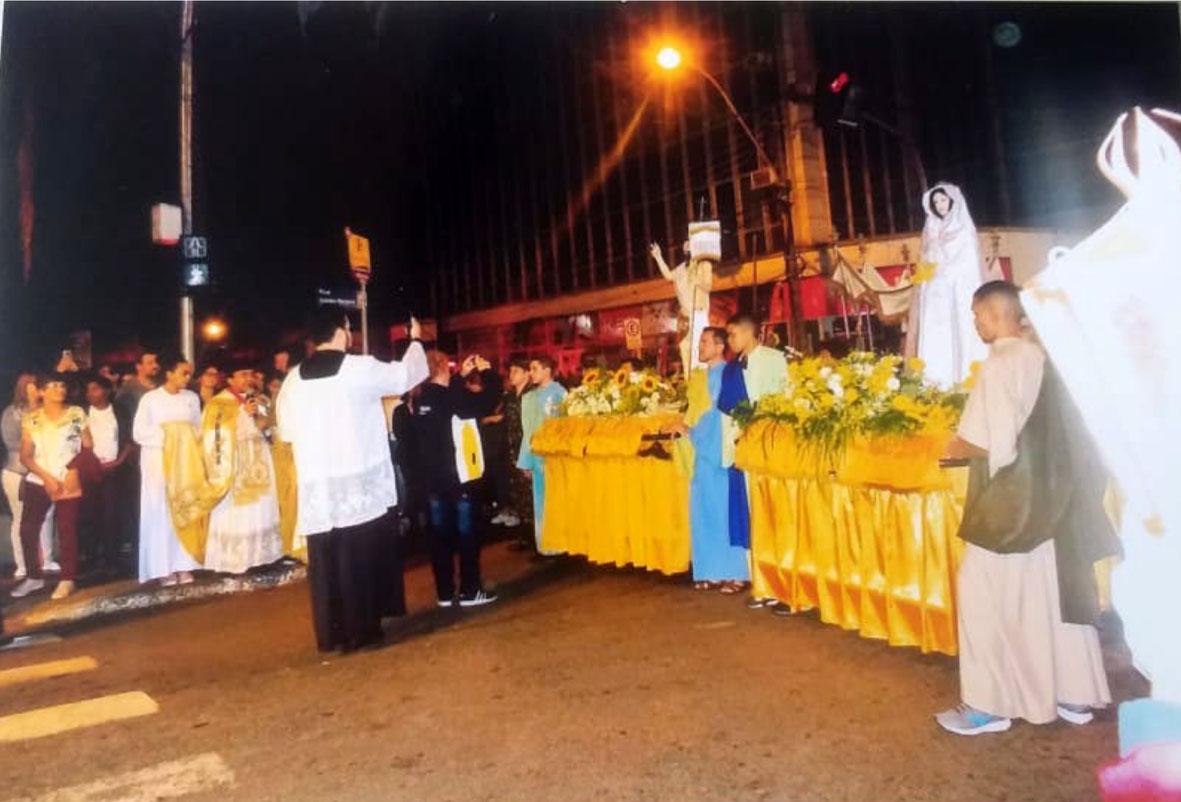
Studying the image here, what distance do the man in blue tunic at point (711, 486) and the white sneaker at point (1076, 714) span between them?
103 inches

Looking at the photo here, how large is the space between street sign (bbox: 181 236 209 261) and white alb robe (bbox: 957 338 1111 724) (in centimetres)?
912

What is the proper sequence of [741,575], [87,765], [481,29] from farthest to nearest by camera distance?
[481,29] < [741,575] < [87,765]

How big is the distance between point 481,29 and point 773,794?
1236 inches

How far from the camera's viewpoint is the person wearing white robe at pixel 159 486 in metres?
7.53

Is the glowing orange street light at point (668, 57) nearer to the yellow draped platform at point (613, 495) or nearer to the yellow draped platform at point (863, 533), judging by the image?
the yellow draped platform at point (613, 495)

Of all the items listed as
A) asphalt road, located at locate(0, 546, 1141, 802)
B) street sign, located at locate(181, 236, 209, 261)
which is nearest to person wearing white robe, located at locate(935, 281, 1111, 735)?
asphalt road, located at locate(0, 546, 1141, 802)

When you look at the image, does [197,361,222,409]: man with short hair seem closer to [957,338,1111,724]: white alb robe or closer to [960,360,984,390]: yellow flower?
[960,360,984,390]: yellow flower

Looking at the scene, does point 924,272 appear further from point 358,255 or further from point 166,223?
point 166,223

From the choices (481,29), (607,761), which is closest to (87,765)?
(607,761)

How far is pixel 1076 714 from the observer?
11.3 ft

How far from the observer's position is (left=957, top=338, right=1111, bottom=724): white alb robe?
133 inches

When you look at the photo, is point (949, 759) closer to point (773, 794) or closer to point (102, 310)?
point (773, 794)

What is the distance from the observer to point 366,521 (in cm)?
526

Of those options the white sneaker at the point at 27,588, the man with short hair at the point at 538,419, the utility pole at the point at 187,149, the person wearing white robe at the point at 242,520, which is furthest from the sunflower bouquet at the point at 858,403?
the utility pole at the point at 187,149
